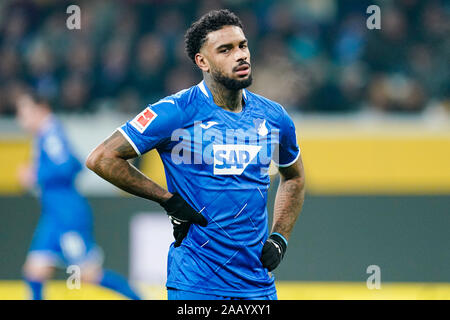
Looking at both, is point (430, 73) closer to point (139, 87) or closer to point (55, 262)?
point (139, 87)

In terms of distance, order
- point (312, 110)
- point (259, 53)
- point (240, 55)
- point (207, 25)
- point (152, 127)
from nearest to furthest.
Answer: point (152, 127) → point (240, 55) → point (207, 25) → point (312, 110) → point (259, 53)

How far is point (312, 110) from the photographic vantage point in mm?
9602

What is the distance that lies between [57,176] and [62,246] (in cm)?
72

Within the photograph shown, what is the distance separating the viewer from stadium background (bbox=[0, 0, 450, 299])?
8789 mm

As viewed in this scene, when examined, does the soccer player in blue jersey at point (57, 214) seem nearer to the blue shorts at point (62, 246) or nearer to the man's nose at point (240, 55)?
the blue shorts at point (62, 246)

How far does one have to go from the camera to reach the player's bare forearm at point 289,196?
462 centimetres

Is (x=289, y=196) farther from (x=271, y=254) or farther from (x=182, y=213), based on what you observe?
(x=182, y=213)

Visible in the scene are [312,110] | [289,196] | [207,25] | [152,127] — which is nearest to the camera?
[152,127]

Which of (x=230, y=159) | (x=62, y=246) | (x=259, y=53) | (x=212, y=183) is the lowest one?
(x=62, y=246)

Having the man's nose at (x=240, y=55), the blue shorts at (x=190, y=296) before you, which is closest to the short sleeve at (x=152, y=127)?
the man's nose at (x=240, y=55)

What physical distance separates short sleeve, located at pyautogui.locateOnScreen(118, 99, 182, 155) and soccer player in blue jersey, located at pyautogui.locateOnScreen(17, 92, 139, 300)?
392 cm

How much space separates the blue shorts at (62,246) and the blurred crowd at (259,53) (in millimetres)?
2170

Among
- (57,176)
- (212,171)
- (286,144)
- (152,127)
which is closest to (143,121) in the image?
(152,127)

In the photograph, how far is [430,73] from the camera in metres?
9.90
